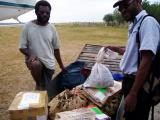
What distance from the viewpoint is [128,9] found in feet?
11.0

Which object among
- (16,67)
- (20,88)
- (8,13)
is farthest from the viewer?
(16,67)

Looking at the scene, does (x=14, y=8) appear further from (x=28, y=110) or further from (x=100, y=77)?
(x=28, y=110)

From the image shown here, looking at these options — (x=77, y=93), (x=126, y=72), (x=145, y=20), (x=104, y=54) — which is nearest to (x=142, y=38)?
(x=145, y=20)

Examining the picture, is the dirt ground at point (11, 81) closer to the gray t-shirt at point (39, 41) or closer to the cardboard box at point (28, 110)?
the gray t-shirt at point (39, 41)

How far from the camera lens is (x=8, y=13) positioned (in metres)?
9.40

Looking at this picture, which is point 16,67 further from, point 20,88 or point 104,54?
point 104,54

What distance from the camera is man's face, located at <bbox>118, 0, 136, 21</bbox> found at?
11.0ft

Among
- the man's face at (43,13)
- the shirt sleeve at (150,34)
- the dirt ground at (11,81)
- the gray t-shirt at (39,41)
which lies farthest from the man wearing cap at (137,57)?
the dirt ground at (11,81)

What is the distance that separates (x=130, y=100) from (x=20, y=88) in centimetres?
529

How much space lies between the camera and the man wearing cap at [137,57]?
3.13 metres

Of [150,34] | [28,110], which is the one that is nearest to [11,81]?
[28,110]

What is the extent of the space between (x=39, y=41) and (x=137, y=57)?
7.16ft

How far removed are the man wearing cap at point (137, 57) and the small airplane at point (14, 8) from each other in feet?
19.5

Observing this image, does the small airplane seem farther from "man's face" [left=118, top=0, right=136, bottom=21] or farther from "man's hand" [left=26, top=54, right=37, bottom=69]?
"man's face" [left=118, top=0, right=136, bottom=21]
